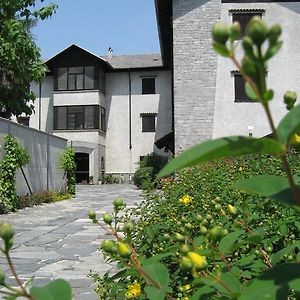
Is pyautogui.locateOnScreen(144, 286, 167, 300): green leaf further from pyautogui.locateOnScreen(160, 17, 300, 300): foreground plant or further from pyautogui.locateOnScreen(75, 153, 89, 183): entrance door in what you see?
pyautogui.locateOnScreen(75, 153, 89, 183): entrance door

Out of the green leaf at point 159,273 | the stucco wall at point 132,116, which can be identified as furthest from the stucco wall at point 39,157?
the green leaf at point 159,273

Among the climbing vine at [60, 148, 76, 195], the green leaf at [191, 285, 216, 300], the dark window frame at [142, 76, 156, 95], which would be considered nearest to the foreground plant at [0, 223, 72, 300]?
the green leaf at [191, 285, 216, 300]

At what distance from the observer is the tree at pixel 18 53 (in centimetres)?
1291

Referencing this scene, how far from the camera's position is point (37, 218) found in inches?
427

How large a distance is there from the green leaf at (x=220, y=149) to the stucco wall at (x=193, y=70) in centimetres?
1698

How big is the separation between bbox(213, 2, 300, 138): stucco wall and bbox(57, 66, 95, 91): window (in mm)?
13357

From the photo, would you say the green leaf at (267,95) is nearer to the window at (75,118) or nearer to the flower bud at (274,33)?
the flower bud at (274,33)

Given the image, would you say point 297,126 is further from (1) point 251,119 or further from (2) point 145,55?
(2) point 145,55

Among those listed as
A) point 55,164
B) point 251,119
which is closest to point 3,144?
point 55,164

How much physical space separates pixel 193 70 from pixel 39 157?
22.2ft

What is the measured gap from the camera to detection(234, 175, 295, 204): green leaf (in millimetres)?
764

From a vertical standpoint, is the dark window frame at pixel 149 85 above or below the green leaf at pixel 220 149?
above

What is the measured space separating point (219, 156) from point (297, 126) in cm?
12

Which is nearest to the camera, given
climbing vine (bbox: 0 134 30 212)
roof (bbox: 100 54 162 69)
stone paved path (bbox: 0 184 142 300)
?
stone paved path (bbox: 0 184 142 300)
